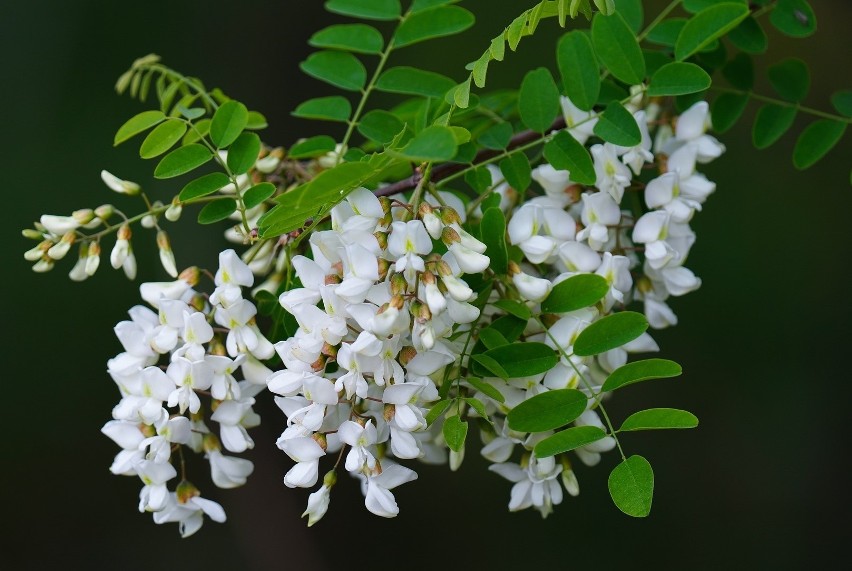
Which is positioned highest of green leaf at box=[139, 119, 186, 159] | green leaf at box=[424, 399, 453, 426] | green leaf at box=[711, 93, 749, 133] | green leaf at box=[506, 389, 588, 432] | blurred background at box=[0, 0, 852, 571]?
green leaf at box=[139, 119, 186, 159]

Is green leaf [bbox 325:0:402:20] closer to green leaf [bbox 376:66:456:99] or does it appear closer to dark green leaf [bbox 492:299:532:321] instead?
green leaf [bbox 376:66:456:99]

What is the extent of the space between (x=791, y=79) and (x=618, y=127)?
0.37m

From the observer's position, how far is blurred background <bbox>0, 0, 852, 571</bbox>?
7.43ft

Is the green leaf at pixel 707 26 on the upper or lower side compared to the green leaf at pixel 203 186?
upper

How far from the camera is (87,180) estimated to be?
231cm

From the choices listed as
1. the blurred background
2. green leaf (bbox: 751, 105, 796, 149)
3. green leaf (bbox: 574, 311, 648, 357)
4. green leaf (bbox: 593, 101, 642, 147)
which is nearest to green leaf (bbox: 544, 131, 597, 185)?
green leaf (bbox: 593, 101, 642, 147)

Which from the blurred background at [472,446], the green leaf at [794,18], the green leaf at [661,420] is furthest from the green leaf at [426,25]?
the blurred background at [472,446]

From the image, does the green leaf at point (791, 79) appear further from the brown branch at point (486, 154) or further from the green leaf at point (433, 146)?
the green leaf at point (433, 146)

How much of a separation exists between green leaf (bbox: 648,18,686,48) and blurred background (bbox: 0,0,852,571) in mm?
1313

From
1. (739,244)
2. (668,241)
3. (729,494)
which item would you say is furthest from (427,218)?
(729,494)

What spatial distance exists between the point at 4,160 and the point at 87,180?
0.75 feet

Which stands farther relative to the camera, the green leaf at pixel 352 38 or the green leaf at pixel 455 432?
the green leaf at pixel 352 38

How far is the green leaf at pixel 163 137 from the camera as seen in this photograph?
2.90ft

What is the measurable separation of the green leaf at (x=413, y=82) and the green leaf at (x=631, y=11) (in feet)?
0.73
